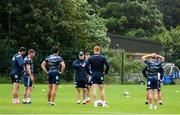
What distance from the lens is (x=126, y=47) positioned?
73562 millimetres

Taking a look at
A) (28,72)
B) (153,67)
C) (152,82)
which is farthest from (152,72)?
(28,72)

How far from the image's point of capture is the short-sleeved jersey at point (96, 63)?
2127 centimetres

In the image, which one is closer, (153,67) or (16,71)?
(153,67)

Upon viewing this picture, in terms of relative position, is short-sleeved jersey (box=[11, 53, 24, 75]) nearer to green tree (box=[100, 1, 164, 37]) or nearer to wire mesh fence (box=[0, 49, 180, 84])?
wire mesh fence (box=[0, 49, 180, 84])

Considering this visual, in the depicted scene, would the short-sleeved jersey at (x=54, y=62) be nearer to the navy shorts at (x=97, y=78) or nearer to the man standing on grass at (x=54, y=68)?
the man standing on grass at (x=54, y=68)

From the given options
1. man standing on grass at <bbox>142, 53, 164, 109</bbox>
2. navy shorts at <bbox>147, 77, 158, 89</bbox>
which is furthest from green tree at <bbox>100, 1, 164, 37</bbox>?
navy shorts at <bbox>147, 77, 158, 89</bbox>

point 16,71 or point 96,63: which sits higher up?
point 96,63

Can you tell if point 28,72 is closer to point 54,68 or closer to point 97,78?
point 54,68

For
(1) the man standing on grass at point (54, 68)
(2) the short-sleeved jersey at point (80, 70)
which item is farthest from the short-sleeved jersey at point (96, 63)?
(2) the short-sleeved jersey at point (80, 70)

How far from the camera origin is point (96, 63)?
21312mm

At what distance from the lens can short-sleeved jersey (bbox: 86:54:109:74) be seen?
2127cm

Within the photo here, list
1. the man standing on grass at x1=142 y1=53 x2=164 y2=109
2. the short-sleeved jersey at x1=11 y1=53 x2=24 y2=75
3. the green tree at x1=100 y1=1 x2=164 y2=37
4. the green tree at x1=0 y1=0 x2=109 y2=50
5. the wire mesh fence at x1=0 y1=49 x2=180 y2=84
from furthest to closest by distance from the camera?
1. the green tree at x1=100 y1=1 x2=164 y2=37
2. the green tree at x1=0 y1=0 x2=109 y2=50
3. the wire mesh fence at x1=0 y1=49 x2=180 y2=84
4. the short-sleeved jersey at x1=11 y1=53 x2=24 y2=75
5. the man standing on grass at x1=142 y1=53 x2=164 y2=109

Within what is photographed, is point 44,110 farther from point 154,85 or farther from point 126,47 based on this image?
point 126,47

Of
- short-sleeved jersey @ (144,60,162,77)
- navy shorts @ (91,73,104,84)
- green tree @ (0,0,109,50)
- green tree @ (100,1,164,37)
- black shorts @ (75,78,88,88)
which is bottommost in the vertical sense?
black shorts @ (75,78,88,88)
